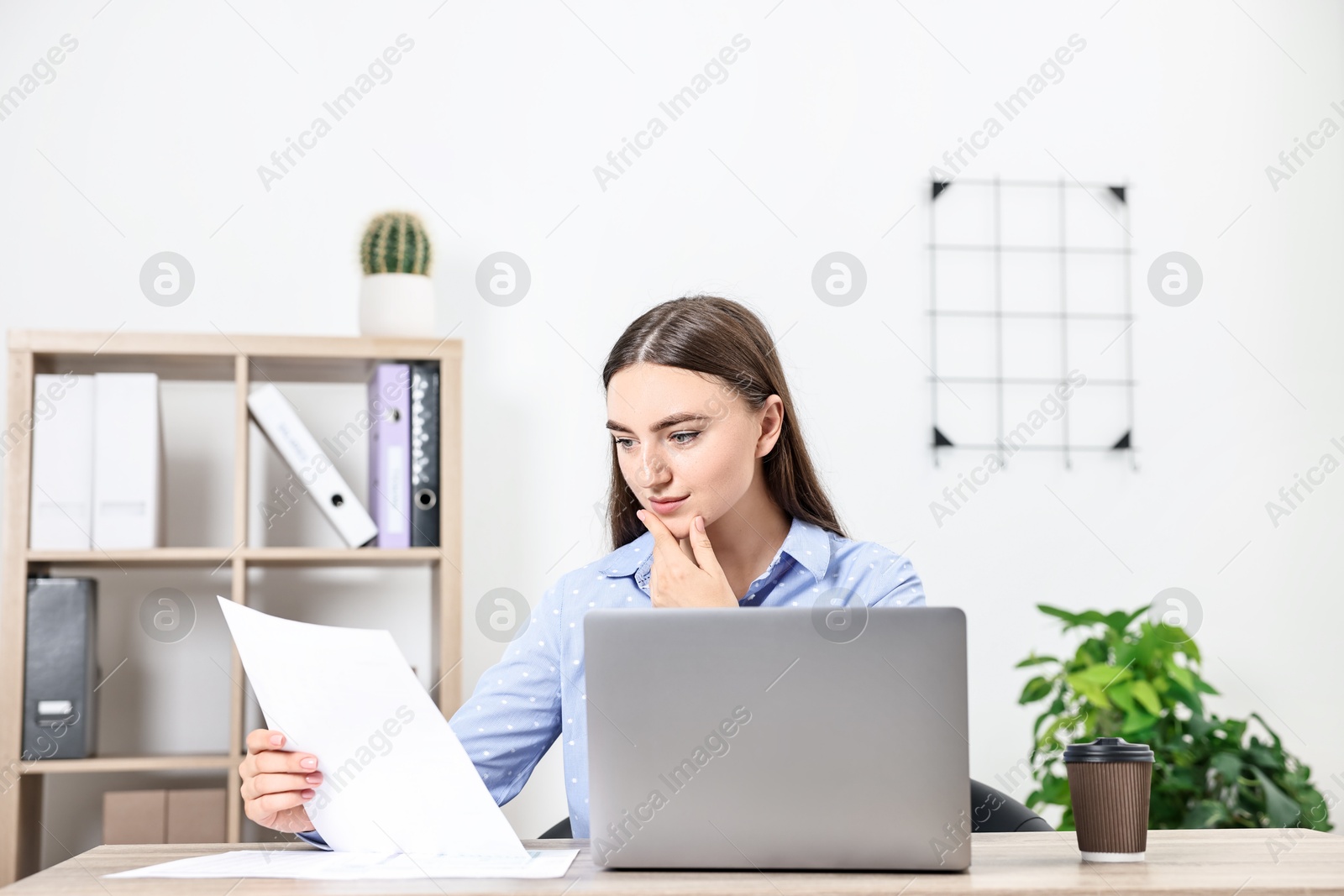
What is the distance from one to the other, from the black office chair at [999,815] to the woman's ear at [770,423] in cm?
55

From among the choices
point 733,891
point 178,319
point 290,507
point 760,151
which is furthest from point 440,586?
Answer: point 733,891

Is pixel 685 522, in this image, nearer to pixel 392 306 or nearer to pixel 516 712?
pixel 516 712

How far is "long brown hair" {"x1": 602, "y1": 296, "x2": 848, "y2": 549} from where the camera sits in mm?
1565

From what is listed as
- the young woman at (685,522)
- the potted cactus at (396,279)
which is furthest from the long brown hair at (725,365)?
the potted cactus at (396,279)

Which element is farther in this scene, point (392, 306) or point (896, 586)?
point (392, 306)

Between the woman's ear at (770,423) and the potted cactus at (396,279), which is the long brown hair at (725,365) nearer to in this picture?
the woman's ear at (770,423)

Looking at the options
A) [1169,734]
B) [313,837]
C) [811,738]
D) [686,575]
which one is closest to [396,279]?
[686,575]

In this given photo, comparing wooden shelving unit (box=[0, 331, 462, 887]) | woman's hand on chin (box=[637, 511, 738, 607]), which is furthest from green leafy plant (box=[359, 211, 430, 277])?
woman's hand on chin (box=[637, 511, 738, 607])

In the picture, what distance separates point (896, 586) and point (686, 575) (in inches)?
13.2

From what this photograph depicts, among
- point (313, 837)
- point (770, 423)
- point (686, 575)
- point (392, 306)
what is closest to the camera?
point (313, 837)

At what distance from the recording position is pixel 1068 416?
8.41 ft

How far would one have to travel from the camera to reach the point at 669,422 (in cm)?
151

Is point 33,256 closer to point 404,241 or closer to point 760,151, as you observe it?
point 404,241

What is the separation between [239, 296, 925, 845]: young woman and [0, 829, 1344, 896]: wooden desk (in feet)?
1.71
